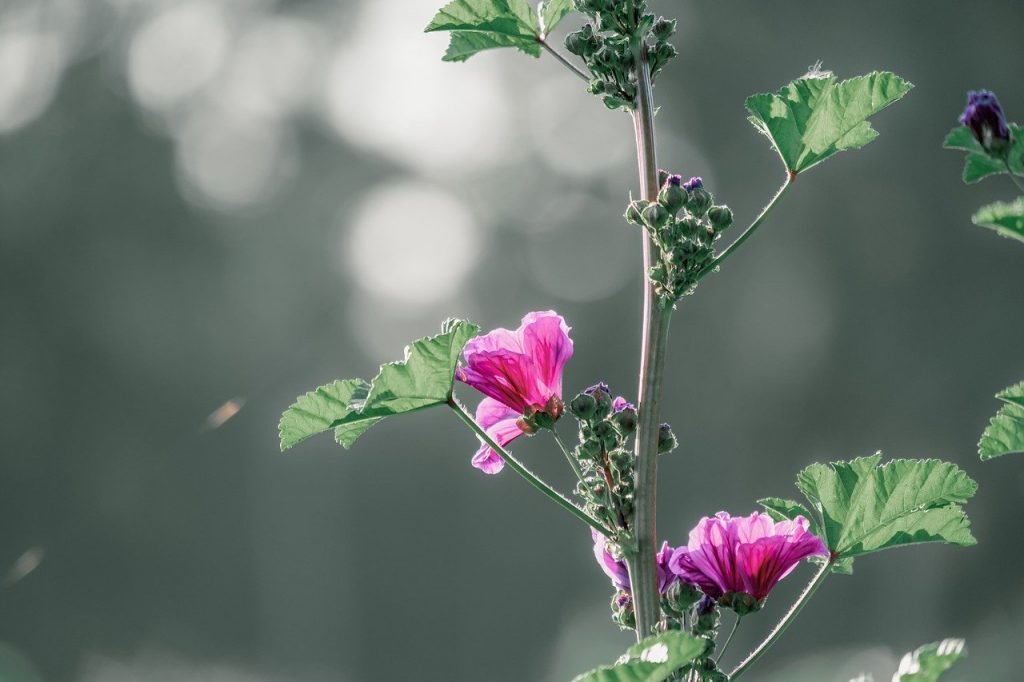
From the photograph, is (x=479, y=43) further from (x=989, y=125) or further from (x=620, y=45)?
(x=989, y=125)

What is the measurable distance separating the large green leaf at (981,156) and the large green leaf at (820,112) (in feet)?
0.36

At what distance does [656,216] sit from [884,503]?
34cm

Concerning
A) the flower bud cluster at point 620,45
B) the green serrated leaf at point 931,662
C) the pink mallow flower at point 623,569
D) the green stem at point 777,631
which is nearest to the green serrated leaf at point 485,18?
the flower bud cluster at point 620,45

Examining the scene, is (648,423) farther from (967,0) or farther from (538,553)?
(538,553)

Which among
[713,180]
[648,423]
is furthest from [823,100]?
[713,180]

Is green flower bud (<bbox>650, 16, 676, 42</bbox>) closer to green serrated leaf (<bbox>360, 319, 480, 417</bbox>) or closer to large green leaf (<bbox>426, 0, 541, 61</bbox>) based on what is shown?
large green leaf (<bbox>426, 0, 541, 61</bbox>)

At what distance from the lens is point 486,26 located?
3.95 feet

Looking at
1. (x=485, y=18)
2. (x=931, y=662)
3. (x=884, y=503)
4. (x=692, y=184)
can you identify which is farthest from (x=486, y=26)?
(x=931, y=662)

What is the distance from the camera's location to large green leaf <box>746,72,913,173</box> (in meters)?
1.11

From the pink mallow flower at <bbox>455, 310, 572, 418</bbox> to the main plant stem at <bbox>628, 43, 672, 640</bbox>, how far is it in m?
0.12

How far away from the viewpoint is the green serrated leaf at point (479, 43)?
1.24 metres

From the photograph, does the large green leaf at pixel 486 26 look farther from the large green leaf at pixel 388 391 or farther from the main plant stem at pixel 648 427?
the large green leaf at pixel 388 391

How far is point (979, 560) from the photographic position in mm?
8312

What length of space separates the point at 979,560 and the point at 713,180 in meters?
5.73
